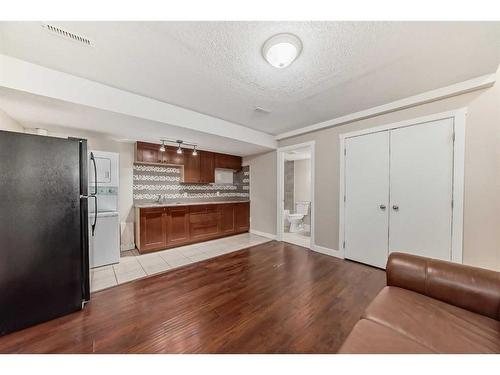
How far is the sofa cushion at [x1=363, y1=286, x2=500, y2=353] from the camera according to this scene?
883mm

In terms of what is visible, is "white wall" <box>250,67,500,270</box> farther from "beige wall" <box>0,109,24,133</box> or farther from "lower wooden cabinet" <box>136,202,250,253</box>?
"beige wall" <box>0,109,24,133</box>

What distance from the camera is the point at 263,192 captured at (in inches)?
185

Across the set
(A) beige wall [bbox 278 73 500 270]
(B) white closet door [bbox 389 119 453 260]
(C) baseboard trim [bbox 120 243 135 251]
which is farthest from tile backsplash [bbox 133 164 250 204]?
(A) beige wall [bbox 278 73 500 270]

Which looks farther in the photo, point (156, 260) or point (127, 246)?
point (127, 246)

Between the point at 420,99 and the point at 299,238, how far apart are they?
3338mm

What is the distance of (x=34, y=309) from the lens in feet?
5.19

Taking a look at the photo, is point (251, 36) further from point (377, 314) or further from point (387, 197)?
point (387, 197)

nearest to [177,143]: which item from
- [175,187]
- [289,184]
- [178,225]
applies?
[175,187]

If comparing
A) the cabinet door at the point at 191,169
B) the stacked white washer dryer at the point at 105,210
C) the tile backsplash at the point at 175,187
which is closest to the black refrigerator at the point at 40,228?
the stacked white washer dryer at the point at 105,210

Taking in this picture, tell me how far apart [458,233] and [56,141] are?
4347mm

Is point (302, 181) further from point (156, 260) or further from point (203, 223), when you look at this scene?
point (156, 260)

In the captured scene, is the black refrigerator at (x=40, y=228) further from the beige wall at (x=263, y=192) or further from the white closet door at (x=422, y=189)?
the white closet door at (x=422, y=189)

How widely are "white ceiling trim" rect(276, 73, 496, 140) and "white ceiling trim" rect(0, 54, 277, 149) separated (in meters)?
2.02
